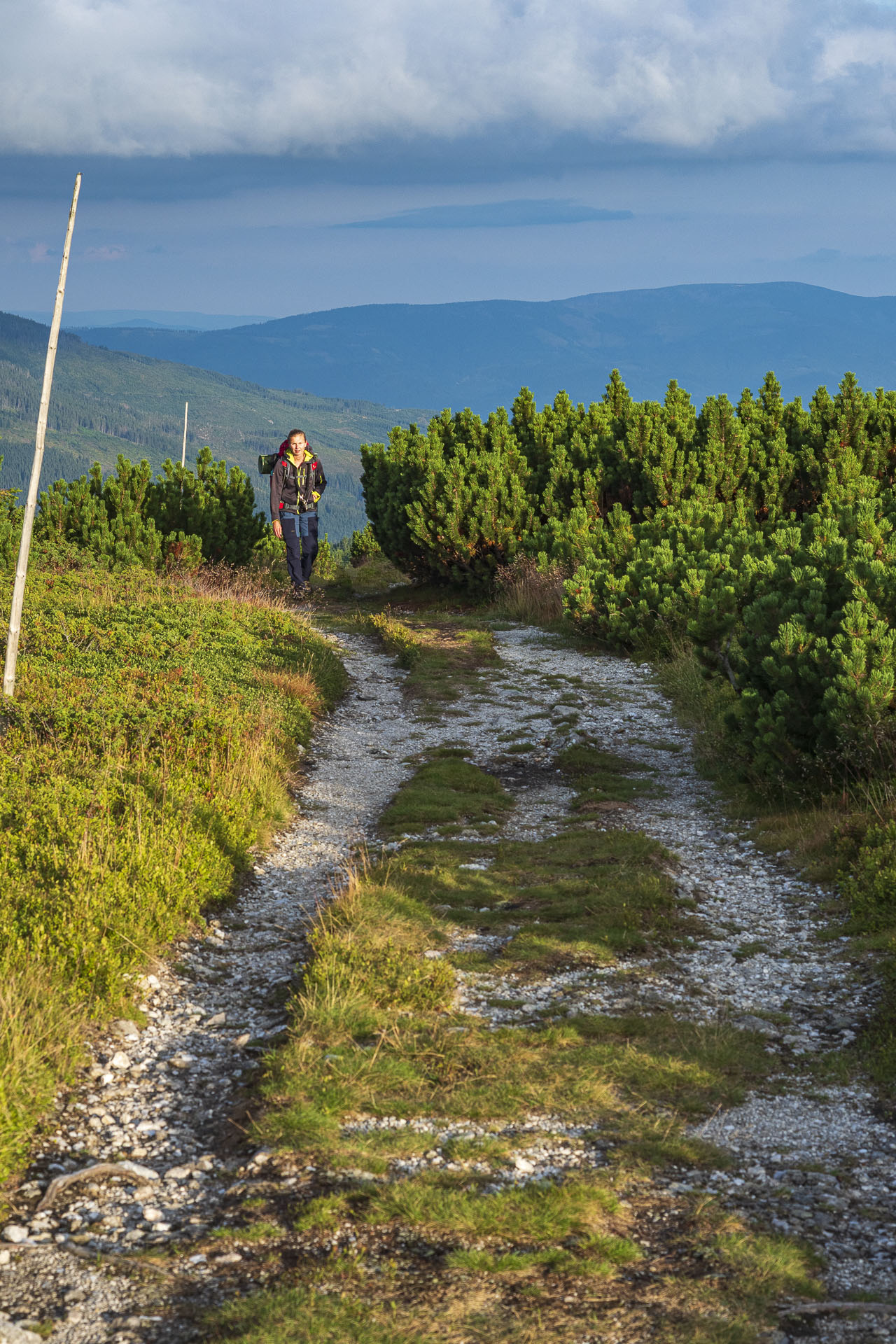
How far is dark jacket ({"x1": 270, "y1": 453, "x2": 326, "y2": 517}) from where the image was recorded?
20.2 metres

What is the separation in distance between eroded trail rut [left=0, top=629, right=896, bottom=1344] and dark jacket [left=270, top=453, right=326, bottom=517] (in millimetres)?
9941

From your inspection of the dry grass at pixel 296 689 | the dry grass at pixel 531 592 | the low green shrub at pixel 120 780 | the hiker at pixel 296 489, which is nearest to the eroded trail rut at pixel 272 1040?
the low green shrub at pixel 120 780

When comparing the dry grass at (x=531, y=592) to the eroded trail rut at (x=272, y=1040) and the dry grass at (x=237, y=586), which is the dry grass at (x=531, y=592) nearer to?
the dry grass at (x=237, y=586)

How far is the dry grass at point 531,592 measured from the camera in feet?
70.3

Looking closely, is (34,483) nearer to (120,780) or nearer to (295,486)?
(120,780)

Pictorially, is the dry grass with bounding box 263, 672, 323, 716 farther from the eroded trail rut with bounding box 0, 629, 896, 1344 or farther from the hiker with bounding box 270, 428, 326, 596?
the hiker with bounding box 270, 428, 326, 596

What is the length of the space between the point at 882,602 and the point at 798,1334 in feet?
24.6

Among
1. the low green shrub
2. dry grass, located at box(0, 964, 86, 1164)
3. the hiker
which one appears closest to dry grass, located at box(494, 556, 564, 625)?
the hiker

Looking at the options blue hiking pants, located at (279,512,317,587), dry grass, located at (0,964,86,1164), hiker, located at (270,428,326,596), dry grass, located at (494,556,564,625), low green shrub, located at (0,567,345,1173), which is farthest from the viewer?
dry grass, located at (494,556,564,625)

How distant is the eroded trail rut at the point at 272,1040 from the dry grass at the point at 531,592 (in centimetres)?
1026

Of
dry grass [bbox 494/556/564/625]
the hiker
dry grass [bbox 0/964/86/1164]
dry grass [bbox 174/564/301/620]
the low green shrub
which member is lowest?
dry grass [bbox 0/964/86/1164]

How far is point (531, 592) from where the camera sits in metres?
22.1

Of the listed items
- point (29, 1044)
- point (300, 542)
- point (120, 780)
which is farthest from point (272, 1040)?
point (300, 542)

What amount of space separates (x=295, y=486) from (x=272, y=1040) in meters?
15.4
